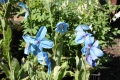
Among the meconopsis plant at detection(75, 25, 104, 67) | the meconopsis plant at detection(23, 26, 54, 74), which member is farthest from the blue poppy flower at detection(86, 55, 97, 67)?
the meconopsis plant at detection(23, 26, 54, 74)

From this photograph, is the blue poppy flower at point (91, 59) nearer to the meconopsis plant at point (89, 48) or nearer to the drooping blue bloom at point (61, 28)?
the meconopsis plant at point (89, 48)

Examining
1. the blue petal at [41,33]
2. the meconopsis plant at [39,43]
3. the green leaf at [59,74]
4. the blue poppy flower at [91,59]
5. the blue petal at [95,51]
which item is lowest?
the green leaf at [59,74]

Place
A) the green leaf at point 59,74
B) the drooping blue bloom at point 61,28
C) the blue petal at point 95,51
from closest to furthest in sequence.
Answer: the blue petal at point 95,51 → the drooping blue bloom at point 61,28 → the green leaf at point 59,74

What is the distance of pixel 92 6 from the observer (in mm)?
2863

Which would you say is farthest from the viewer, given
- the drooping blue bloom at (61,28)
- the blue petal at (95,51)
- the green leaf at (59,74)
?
the green leaf at (59,74)

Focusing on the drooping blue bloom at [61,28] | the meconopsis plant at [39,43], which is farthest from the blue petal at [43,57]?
the drooping blue bloom at [61,28]

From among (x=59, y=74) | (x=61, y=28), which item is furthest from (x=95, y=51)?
(x=59, y=74)

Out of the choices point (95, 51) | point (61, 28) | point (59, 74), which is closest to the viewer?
point (95, 51)

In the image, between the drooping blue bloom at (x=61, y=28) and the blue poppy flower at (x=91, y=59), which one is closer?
the blue poppy flower at (x=91, y=59)

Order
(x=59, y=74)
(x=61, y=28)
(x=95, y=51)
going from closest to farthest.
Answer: (x=95, y=51) < (x=61, y=28) < (x=59, y=74)

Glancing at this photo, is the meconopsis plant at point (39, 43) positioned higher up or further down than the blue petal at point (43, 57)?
higher up

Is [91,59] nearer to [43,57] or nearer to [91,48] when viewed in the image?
[91,48]

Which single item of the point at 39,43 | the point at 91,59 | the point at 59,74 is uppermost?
the point at 39,43

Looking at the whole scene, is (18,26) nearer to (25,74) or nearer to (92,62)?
(25,74)
